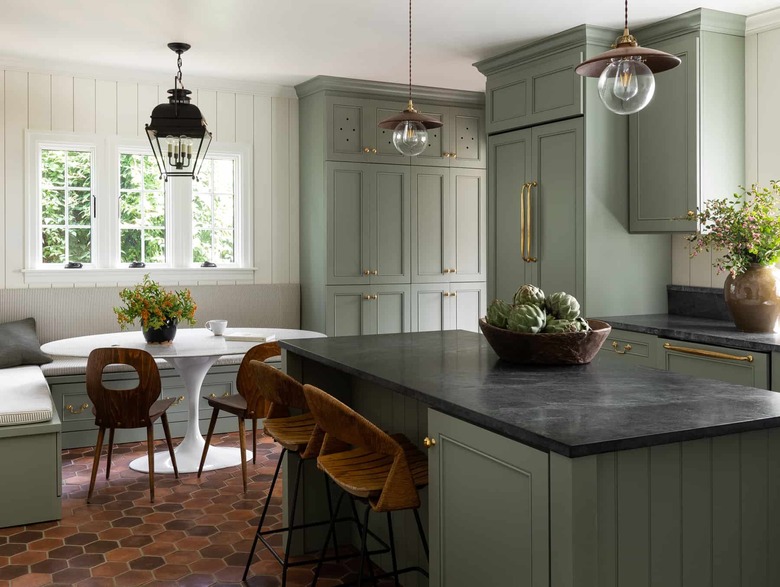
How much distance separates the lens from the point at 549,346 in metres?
2.59

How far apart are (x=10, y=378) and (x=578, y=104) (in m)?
3.67

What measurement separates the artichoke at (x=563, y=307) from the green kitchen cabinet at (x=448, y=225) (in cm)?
361

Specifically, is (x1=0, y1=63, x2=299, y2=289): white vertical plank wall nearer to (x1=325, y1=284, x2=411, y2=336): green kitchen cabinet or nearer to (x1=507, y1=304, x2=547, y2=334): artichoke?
(x1=325, y1=284, x2=411, y2=336): green kitchen cabinet

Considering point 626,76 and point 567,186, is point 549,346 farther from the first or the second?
point 567,186

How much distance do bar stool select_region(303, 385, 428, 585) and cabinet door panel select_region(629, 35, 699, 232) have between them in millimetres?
2663

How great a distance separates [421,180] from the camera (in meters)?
6.34

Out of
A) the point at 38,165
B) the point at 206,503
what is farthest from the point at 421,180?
the point at 206,503

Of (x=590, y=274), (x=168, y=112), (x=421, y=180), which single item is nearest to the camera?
(x=168, y=112)

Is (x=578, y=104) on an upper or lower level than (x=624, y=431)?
upper

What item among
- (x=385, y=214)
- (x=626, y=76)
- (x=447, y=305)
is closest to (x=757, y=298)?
(x=626, y=76)

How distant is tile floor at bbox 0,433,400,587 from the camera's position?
311 centimetres

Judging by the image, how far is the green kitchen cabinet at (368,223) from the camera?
5.98m

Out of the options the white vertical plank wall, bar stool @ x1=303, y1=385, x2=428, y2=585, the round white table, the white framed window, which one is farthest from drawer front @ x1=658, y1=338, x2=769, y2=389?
the white framed window

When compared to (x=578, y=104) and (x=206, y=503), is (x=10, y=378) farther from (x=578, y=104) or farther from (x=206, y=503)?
(x=578, y=104)
